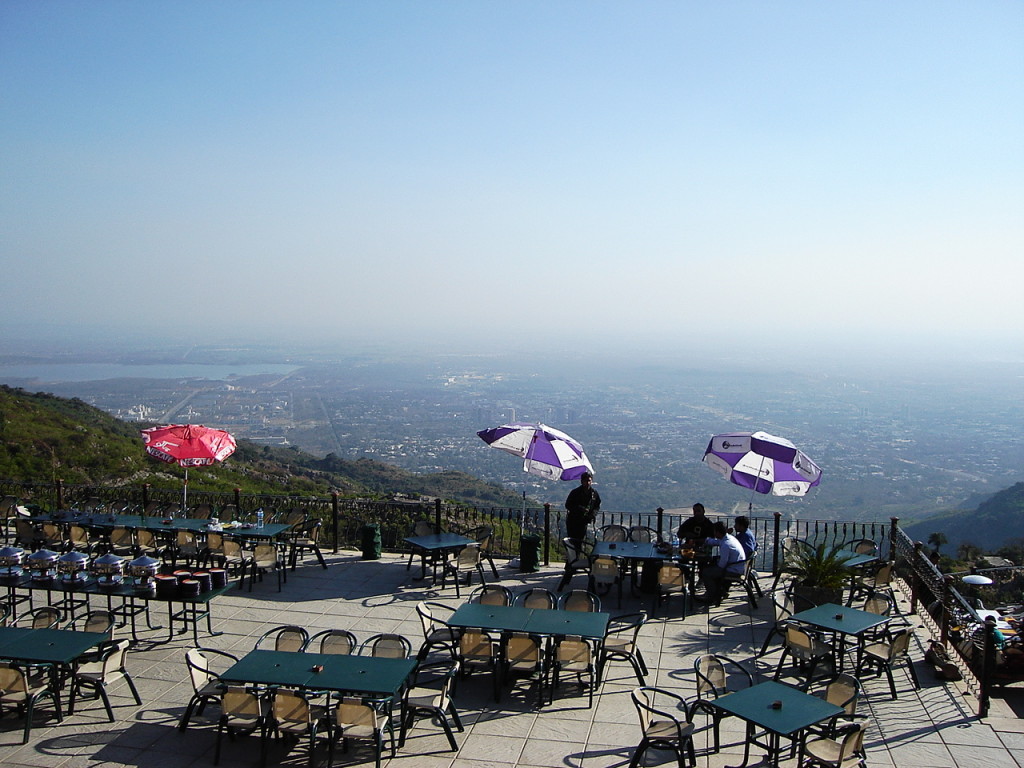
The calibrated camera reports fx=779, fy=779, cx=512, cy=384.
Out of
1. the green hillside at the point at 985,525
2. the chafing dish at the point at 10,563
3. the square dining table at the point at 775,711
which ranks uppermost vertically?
the chafing dish at the point at 10,563

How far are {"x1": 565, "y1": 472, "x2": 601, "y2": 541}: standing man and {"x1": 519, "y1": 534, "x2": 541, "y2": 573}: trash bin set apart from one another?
0.87 meters

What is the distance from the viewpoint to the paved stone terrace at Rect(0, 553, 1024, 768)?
24.7 feet

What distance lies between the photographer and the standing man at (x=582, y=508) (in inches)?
535

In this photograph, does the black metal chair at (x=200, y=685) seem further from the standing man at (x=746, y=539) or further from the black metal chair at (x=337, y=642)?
the standing man at (x=746, y=539)

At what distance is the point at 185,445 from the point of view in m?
14.5

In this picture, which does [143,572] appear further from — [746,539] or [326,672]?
[746,539]

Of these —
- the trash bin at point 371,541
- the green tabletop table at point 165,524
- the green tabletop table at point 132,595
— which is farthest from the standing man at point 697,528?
the green tabletop table at point 132,595

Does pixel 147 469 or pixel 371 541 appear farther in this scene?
pixel 147 469

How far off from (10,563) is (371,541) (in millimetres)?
5954

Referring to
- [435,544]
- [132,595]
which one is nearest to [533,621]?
[435,544]

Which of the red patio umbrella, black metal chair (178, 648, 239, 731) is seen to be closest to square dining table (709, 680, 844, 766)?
black metal chair (178, 648, 239, 731)

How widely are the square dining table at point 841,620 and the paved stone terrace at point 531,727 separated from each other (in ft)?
2.15

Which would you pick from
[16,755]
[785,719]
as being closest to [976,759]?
[785,719]

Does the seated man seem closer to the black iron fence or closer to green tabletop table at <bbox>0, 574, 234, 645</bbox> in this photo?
the black iron fence
